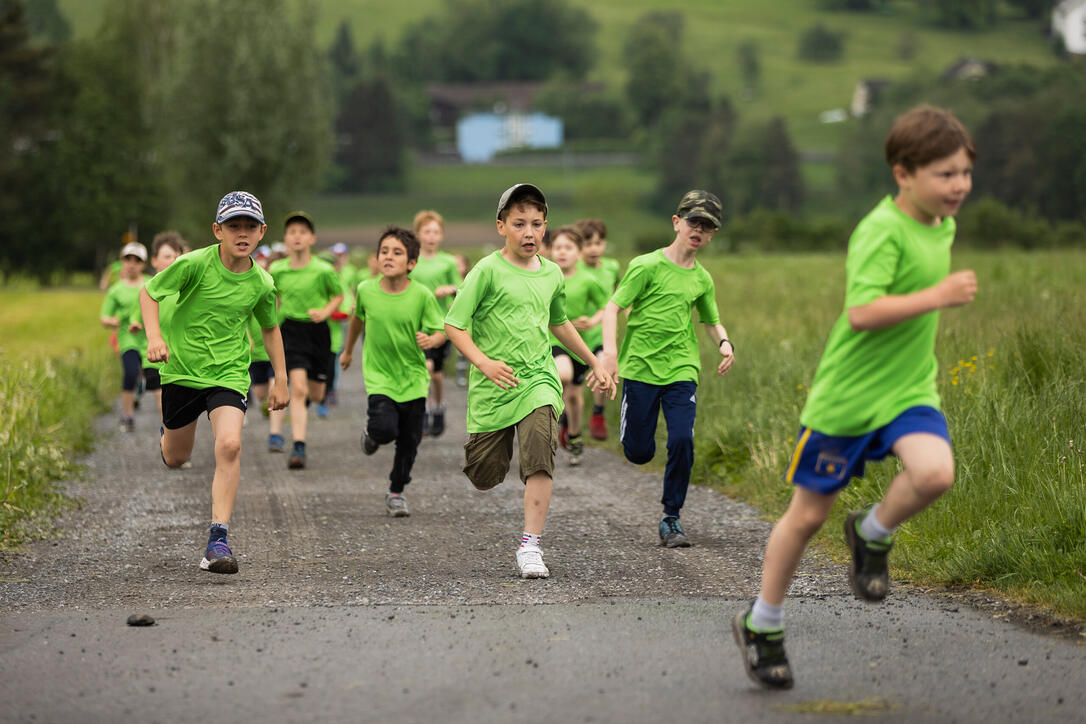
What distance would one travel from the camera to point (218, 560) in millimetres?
6945

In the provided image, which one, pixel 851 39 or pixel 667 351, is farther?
pixel 851 39

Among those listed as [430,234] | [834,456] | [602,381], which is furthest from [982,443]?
[430,234]

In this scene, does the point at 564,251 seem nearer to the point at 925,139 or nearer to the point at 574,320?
the point at 574,320

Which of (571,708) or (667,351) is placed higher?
(667,351)

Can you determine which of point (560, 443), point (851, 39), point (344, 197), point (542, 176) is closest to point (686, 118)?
point (542, 176)

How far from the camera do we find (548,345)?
24.1ft

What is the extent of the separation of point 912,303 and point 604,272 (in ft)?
27.9

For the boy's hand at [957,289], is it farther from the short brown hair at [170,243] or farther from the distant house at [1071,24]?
the distant house at [1071,24]

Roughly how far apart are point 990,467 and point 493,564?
9.15 ft

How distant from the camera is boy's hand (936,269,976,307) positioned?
173 inches

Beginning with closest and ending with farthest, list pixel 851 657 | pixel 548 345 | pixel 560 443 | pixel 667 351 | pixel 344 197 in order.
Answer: pixel 851 657, pixel 548 345, pixel 667 351, pixel 560 443, pixel 344 197

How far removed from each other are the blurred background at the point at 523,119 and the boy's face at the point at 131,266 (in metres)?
44.8

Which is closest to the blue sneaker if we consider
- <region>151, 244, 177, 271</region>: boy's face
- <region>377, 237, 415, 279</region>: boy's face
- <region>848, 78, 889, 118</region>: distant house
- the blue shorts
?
<region>377, 237, 415, 279</region>: boy's face

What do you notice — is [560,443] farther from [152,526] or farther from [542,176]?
[542,176]
